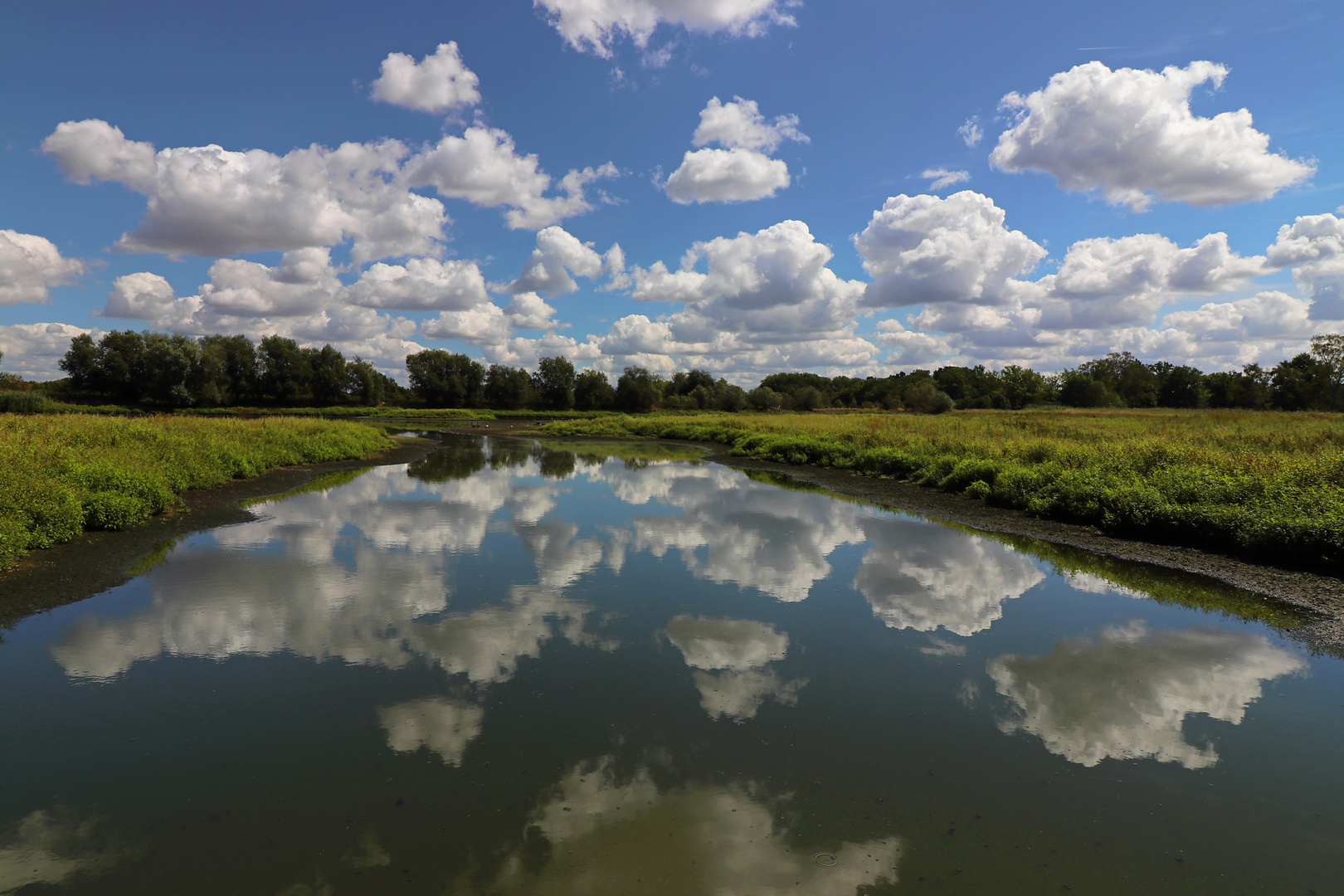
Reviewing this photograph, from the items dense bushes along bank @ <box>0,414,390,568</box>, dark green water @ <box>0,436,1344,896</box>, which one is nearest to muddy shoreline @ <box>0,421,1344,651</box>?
dense bushes along bank @ <box>0,414,390,568</box>

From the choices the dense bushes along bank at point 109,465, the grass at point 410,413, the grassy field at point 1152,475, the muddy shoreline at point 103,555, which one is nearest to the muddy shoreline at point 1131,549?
the grassy field at point 1152,475

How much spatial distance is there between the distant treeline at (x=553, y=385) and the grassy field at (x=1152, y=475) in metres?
50.7

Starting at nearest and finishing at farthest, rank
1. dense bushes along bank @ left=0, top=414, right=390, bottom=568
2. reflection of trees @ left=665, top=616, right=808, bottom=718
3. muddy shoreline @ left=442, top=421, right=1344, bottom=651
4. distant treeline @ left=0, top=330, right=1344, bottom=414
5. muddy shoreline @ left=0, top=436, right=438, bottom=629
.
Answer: reflection of trees @ left=665, top=616, right=808, bottom=718
muddy shoreline @ left=0, top=436, right=438, bottom=629
muddy shoreline @ left=442, top=421, right=1344, bottom=651
dense bushes along bank @ left=0, top=414, right=390, bottom=568
distant treeline @ left=0, top=330, right=1344, bottom=414

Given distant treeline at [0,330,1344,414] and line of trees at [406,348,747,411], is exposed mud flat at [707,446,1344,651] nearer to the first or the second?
distant treeline at [0,330,1344,414]

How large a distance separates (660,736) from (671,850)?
1439mm

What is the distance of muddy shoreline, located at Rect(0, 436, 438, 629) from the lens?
8.98 meters

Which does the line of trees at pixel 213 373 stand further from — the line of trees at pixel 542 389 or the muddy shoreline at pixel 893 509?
the muddy shoreline at pixel 893 509

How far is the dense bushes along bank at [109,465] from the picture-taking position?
1144 centimetres

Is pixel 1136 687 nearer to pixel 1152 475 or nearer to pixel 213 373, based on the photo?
pixel 1152 475

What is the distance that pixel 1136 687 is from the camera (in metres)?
6.91

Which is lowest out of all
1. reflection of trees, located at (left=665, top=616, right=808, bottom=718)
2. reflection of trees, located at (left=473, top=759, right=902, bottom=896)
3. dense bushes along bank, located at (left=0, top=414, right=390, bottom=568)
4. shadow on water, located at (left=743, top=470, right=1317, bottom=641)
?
reflection of trees, located at (left=473, top=759, right=902, bottom=896)

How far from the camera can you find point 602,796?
4.82m

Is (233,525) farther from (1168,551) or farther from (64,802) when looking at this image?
(1168,551)

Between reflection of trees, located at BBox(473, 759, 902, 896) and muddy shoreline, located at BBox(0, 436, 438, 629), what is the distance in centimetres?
855
